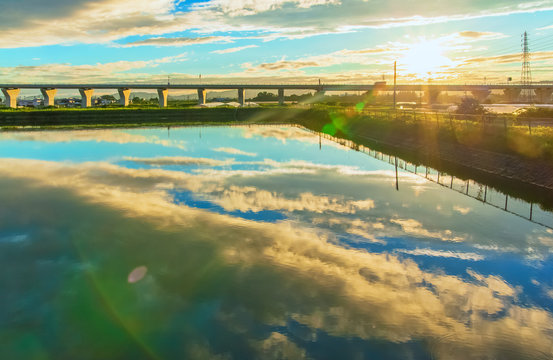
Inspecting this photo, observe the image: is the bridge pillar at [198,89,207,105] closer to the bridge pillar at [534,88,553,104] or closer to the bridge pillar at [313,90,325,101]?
the bridge pillar at [313,90,325,101]

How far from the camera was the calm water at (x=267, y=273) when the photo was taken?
9.24 metres

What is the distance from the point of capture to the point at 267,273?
1246cm

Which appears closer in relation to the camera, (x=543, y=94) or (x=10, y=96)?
(x=543, y=94)

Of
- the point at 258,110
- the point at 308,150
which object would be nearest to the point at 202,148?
the point at 308,150

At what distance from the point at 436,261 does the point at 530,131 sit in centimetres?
2141

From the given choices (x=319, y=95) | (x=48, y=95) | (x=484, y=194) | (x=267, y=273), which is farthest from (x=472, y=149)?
(x=48, y=95)

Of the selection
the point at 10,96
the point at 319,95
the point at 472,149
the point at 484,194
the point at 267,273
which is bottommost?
the point at 267,273

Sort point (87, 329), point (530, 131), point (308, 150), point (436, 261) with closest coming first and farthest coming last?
1. point (87, 329)
2. point (436, 261)
3. point (530, 131)
4. point (308, 150)

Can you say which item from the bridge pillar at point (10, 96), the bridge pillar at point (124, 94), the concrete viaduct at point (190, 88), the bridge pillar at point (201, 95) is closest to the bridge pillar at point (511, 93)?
the concrete viaduct at point (190, 88)

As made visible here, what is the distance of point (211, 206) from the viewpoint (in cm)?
1969

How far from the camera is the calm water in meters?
9.24

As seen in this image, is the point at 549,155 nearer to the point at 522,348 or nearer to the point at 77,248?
the point at 522,348

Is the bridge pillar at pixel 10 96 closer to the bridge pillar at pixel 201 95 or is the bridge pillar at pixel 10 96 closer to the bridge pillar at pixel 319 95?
the bridge pillar at pixel 201 95

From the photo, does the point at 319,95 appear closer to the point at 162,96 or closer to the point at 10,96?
the point at 162,96
